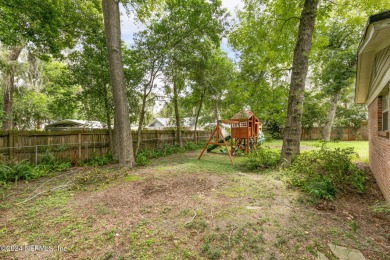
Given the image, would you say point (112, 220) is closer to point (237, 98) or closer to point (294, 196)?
point (294, 196)

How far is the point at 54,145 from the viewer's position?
6.85 m

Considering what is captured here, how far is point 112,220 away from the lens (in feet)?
9.20

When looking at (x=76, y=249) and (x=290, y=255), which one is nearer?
(x=290, y=255)

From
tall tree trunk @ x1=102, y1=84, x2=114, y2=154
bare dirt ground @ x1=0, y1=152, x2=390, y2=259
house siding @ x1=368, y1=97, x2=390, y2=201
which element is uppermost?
tall tree trunk @ x1=102, y1=84, x2=114, y2=154

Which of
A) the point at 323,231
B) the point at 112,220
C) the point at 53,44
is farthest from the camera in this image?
the point at 53,44

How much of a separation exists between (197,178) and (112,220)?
2.54 m

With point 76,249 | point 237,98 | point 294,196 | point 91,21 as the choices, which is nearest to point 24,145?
point 91,21

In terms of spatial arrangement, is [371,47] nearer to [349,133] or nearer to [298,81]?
[298,81]

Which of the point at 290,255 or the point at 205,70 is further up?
the point at 205,70

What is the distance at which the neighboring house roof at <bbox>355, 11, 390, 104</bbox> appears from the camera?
2426 millimetres

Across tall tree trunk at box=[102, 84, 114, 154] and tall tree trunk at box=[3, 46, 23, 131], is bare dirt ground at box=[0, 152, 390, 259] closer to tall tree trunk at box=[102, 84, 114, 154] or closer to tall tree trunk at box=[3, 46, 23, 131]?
tall tree trunk at box=[102, 84, 114, 154]

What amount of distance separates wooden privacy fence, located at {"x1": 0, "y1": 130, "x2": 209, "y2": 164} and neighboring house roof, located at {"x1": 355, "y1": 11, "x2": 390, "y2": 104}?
881 centimetres

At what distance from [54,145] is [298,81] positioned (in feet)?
29.3

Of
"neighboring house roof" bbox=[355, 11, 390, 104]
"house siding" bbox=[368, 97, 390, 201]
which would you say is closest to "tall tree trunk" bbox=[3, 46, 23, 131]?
"neighboring house roof" bbox=[355, 11, 390, 104]
